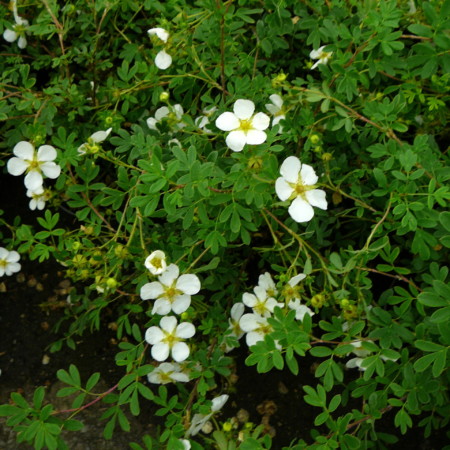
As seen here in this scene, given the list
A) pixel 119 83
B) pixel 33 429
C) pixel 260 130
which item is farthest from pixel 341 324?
pixel 119 83

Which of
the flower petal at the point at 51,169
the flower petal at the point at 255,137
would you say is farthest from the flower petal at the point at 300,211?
the flower petal at the point at 51,169

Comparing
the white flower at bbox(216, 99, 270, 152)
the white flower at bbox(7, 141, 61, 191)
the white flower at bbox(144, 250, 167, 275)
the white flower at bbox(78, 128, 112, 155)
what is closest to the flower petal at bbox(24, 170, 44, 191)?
the white flower at bbox(7, 141, 61, 191)

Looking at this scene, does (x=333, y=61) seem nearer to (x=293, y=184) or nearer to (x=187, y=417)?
(x=293, y=184)

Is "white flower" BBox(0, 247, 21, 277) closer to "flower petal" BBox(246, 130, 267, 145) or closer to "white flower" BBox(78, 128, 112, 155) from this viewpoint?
"white flower" BBox(78, 128, 112, 155)

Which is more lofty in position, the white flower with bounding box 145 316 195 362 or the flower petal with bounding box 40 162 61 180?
the flower petal with bounding box 40 162 61 180

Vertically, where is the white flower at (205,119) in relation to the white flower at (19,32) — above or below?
below

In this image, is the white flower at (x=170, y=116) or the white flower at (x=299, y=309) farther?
the white flower at (x=170, y=116)

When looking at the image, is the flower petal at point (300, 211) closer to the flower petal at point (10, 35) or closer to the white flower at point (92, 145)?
the white flower at point (92, 145)
